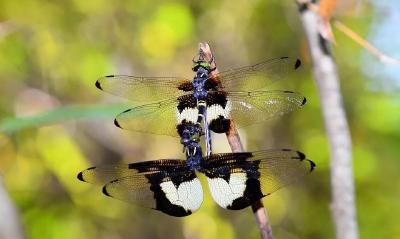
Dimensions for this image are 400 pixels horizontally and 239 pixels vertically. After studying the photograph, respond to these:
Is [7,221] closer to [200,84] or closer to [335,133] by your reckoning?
[200,84]

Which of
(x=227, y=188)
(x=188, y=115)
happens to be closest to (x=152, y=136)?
(x=188, y=115)

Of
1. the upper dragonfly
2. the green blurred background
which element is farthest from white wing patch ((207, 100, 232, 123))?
the green blurred background

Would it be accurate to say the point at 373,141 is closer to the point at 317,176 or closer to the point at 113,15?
the point at 317,176

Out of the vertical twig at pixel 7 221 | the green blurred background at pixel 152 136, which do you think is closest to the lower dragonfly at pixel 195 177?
the vertical twig at pixel 7 221

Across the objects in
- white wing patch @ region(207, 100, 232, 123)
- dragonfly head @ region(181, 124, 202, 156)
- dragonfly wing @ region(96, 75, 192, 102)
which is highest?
dragonfly wing @ region(96, 75, 192, 102)

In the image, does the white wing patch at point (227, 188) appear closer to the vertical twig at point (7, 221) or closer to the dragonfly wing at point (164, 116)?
the dragonfly wing at point (164, 116)

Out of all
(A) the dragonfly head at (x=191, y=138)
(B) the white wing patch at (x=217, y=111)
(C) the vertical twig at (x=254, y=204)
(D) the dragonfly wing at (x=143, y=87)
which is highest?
(D) the dragonfly wing at (x=143, y=87)

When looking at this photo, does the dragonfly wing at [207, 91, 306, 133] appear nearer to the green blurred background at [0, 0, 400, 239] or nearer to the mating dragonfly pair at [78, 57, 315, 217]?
the mating dragonfly pair at [78, 57, 315, 217]
